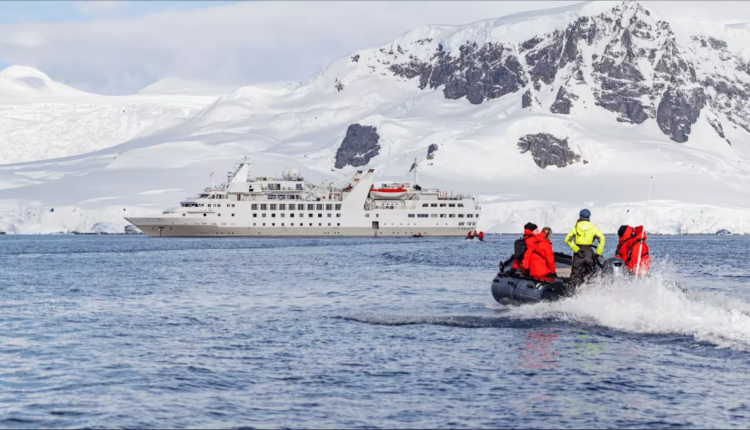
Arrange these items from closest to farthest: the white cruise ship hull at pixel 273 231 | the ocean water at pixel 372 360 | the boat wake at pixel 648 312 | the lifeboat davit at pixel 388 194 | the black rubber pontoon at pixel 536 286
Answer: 1. the ocean water at pixel 372 360
2. the boat wake at pixel 648 312
3. the black rubber pontoon at pixel 536 286
4. the white cruise ship hull at pixel 273 231
5. the lifeboat davit at pixel 388 194

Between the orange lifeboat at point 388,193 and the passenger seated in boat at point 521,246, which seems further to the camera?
the orange lifeboat at point 388,193

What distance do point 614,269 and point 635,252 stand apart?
65.5 inches

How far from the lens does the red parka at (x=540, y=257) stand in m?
32.4

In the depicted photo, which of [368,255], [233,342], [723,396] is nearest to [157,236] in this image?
[368,255]

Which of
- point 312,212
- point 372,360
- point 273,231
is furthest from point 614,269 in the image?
point 312,212

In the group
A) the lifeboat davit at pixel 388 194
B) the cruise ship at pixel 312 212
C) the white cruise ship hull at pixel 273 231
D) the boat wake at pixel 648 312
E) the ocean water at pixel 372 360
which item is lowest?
the ocean water at pixel 372 360

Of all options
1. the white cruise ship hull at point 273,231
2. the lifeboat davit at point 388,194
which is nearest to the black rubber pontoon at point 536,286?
the white cruise ship hull at point 273,231

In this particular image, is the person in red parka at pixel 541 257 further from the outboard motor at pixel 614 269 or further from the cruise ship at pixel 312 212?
the cruise ship at pixel 312 212

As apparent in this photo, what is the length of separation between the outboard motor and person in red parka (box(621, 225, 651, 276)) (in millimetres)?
838

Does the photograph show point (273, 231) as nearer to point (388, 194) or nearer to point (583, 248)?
point (388, 194)

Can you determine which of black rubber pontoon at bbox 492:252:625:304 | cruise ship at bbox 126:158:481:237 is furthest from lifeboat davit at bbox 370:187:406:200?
black rubber pontoon at bbox 492:252:625:304

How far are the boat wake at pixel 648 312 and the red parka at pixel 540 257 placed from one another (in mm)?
1280

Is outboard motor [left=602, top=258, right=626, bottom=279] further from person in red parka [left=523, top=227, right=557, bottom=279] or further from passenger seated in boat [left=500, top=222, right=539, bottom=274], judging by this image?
passenger seated in boat [left=500, top=222, right=539, bottom=274]

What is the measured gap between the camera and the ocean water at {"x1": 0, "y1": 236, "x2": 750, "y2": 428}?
18875 mm
